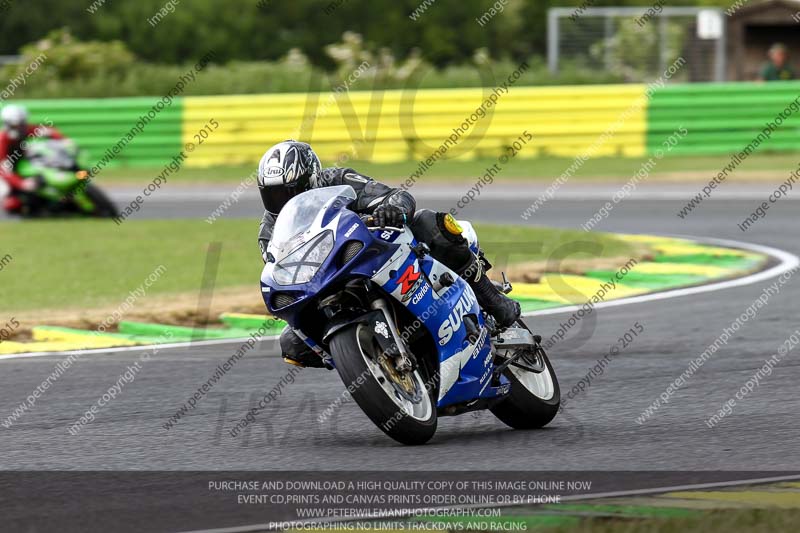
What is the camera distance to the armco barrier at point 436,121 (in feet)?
78.9

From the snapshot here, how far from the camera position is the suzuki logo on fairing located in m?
6.86

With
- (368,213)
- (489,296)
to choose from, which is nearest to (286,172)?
(368,213)

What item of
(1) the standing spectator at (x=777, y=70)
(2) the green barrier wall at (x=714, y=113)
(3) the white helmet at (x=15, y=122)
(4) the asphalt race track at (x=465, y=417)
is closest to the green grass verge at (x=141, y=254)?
(3) the white helmet at (x=15, y=122)

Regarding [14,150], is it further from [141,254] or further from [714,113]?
[714,113]

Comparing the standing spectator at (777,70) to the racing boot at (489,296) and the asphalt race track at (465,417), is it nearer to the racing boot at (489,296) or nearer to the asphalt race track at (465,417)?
the asphalt race track at (465,417)

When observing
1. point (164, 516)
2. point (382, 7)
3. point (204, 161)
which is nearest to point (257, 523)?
point (164, 516)

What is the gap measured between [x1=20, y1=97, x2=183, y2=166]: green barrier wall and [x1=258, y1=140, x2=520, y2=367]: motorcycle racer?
17.9 metres

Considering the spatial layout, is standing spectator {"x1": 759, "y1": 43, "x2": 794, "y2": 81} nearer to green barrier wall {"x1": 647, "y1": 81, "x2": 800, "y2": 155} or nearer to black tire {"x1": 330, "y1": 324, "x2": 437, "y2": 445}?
green barrier wall {"x1": 647, "y1": 81, "x2": 800, "y2": 155}

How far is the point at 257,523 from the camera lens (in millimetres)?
5340

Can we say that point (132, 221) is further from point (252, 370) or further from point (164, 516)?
point (164, 516)

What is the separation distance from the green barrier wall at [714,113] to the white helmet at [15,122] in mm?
10015

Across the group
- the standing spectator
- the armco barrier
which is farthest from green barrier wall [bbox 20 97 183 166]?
the standing spectator

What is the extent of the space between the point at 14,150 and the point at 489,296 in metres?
13.9

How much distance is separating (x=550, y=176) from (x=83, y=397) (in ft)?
49.2
